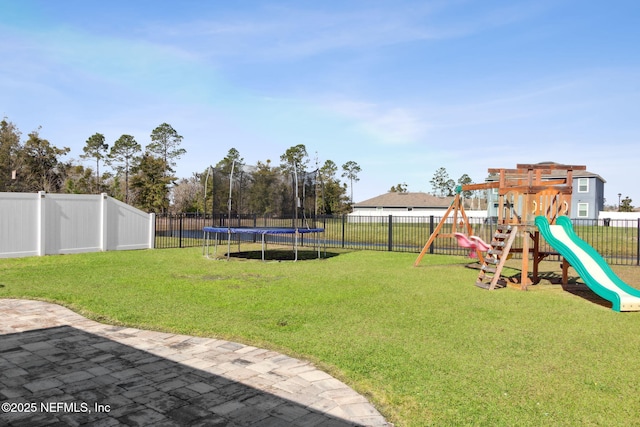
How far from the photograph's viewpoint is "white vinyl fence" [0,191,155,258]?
12.7 meters

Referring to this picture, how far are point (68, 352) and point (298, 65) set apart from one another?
501 inches

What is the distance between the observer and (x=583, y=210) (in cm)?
3666

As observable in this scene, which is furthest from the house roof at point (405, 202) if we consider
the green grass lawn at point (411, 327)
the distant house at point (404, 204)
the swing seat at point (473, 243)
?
the green grass lawn at point (411, 327)

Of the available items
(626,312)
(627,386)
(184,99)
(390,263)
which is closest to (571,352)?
(627,386)

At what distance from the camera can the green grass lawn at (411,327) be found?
3.16 m

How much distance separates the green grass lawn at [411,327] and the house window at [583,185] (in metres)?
31.0

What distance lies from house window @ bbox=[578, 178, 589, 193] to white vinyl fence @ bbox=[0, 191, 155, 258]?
36446 mm

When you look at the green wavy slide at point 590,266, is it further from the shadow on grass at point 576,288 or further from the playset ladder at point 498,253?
the playset ladder at point 498,253

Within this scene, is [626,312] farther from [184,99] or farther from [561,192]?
[184,99]

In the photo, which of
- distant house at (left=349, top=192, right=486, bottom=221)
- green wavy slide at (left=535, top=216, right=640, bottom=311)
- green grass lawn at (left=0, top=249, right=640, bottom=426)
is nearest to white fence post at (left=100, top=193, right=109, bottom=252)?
green grass lawn at (left=0, top=249, right=640, bottom=426)

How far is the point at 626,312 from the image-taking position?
6480 mm

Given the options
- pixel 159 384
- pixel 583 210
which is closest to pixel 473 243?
pixel 159 384

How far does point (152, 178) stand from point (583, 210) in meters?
39.2

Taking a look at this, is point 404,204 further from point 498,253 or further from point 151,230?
point 498,253
